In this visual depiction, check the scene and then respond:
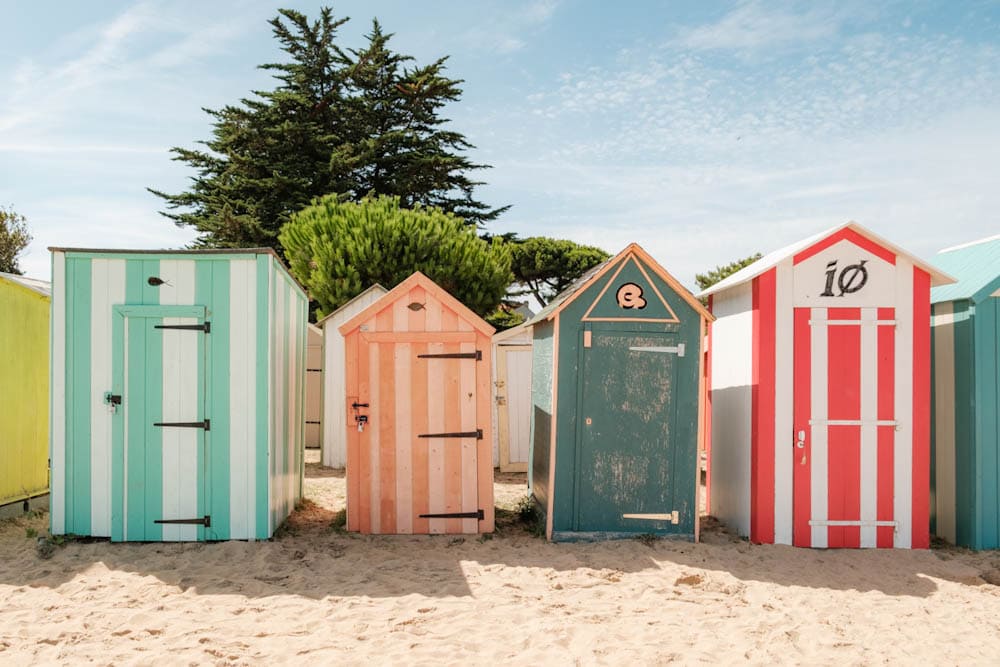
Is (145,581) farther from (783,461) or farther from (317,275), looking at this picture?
(317,275)

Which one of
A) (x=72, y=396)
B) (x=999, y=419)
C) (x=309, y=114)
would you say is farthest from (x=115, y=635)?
(x=309, y=114)

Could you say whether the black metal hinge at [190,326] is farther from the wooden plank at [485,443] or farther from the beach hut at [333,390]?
the beach hut at [333,390]

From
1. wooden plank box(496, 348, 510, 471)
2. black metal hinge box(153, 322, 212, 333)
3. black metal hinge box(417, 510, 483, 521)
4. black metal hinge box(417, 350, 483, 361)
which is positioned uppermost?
black metal hinge box(153, 322, 212, 333)

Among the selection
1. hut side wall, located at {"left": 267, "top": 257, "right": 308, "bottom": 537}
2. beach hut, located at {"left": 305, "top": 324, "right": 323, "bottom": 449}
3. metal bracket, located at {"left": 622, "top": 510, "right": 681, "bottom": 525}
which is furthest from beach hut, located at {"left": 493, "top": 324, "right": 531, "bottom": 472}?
metal bracket, located at {"left": 622, "top": 510, "right": 681, "bottom": 525}

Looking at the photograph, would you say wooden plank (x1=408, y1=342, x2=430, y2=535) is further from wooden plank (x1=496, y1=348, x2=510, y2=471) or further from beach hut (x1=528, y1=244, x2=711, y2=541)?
wooden plank (x1=496, y1=348, x2=510, y2=471)

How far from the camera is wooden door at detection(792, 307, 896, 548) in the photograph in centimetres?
645

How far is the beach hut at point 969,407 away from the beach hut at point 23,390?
9094 millimetres

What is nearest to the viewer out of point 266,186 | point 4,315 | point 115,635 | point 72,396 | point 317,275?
point 115,635

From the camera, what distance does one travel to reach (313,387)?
43.0 ft

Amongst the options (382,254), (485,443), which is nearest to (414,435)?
(485,443)

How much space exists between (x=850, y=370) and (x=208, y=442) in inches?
222

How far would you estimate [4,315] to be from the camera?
7242mm

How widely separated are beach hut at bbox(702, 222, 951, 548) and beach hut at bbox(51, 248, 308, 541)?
4.43m

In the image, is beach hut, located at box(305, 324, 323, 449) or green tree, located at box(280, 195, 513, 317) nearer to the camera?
beach hut, located at box(305, 324, 323, 449)
